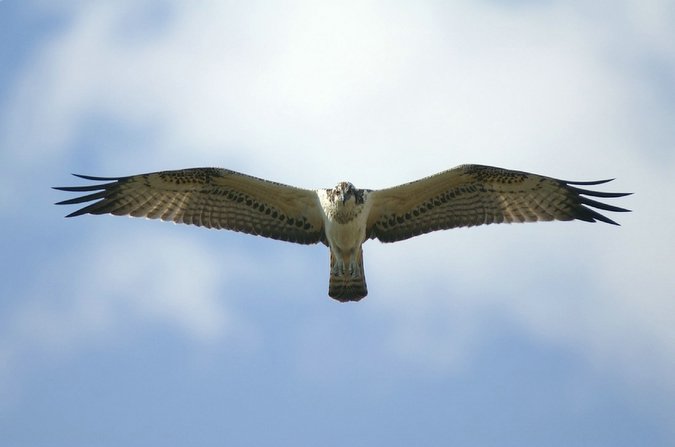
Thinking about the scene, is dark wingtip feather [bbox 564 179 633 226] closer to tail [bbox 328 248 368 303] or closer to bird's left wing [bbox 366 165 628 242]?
bird's left wing [bbox 366 165 628 242]

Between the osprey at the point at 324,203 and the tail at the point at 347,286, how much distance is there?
27mm

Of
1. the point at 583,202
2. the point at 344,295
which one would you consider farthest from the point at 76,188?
the point at 583,202

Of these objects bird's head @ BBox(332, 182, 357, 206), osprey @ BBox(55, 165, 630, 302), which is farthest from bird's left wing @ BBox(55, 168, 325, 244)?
bird's head @ BBox(332, 182, 357, 206)

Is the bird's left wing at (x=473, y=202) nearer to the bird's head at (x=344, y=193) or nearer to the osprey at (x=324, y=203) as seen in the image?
the osprey at (x=324, y=203)

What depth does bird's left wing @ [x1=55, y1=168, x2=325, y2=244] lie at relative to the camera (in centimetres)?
1063

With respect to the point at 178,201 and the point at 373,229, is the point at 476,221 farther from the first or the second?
the point at 178,201

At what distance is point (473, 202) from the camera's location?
10852 millimetres

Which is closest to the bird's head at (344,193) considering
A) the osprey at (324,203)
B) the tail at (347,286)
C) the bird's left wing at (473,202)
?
the osprey at (324,203)

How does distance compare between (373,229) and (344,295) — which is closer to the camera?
(344,295)

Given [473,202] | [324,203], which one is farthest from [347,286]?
[473,202]

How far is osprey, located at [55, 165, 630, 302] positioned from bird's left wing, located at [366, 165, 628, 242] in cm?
1

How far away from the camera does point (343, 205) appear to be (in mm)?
10008

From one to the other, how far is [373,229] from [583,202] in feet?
8.62

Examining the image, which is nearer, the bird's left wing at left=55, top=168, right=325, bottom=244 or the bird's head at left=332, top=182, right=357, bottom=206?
the bird's head at left=332, top=182, right=357, bottom=206
